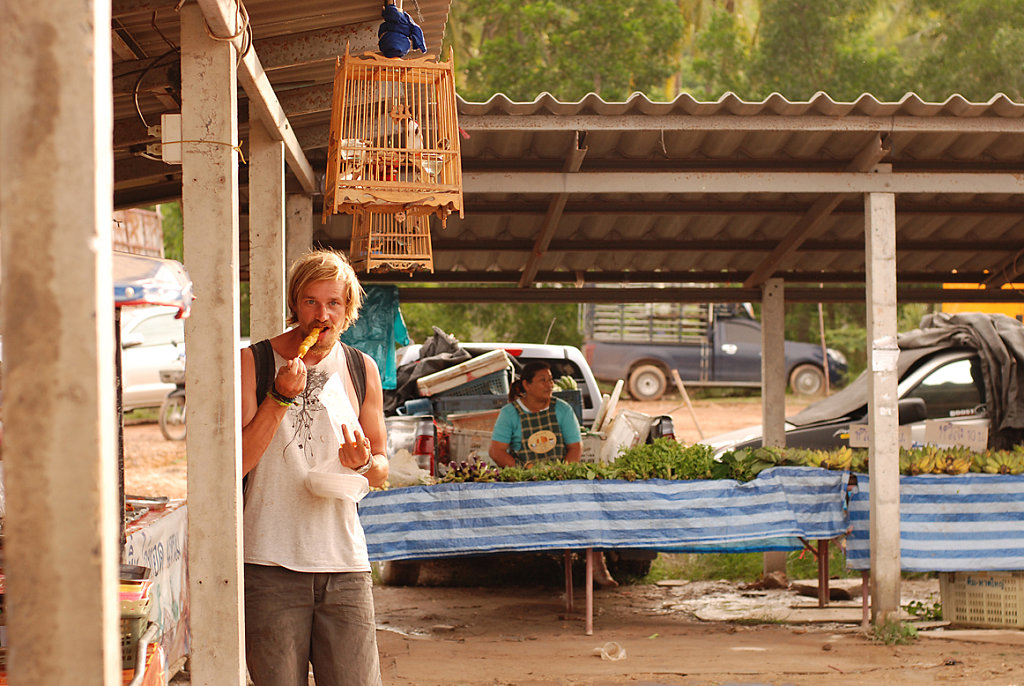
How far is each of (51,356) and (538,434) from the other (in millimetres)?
6141

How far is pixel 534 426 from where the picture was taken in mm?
7605

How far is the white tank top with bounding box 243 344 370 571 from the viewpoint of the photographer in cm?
294

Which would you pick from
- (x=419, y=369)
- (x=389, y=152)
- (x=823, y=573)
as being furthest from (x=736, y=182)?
(x=419, y=369)

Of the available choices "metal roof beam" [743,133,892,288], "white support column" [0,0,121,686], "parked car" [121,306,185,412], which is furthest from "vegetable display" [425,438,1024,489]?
"parked car" [121,306,185,412]

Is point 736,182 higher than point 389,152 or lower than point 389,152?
higher

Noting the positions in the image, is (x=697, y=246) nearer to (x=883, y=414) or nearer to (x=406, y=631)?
(x=883, y=414)

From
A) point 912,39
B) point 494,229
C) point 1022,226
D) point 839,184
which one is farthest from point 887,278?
point 912,39

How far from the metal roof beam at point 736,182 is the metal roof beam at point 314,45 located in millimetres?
1687

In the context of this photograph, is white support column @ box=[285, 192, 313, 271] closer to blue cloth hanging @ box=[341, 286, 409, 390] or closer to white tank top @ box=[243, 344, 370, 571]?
blue cloth hanging @ box=[341, 286, 409, 390]

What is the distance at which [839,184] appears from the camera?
6535 mm

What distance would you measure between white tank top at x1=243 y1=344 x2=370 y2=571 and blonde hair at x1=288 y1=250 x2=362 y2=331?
7.9 inches

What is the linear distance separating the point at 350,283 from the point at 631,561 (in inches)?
271

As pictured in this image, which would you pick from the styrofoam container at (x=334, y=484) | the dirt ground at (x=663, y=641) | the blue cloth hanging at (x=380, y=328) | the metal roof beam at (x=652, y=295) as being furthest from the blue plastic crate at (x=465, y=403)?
the styrofoam container at (x=334, y=484)

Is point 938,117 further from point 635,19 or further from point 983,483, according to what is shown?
point 635,19
